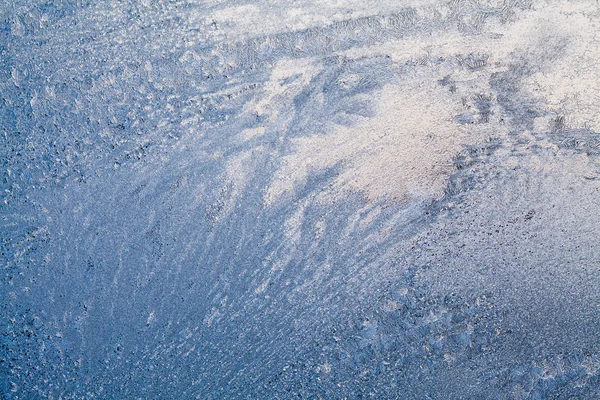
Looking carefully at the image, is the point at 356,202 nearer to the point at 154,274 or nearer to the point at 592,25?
the point at 154,274

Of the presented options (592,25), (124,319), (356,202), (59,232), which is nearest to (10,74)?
(59,232)

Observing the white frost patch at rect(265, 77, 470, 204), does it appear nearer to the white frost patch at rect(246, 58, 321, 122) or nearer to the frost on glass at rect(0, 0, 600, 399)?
the frost on glass at rect(0, 0, 600, 399)

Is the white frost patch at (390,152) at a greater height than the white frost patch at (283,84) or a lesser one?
lesser

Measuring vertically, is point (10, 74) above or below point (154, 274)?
above

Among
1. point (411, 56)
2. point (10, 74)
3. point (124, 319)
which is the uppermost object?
point (10, 74)

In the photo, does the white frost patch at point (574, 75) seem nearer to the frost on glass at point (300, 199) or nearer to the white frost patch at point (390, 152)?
the frost on glass at point (300, 199)

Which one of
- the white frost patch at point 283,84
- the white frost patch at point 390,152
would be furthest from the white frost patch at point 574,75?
the white frost patch at point 283,84

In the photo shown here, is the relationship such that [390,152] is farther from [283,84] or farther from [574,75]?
[574,75]

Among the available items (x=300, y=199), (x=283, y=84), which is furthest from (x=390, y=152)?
(x=283, y=84)
